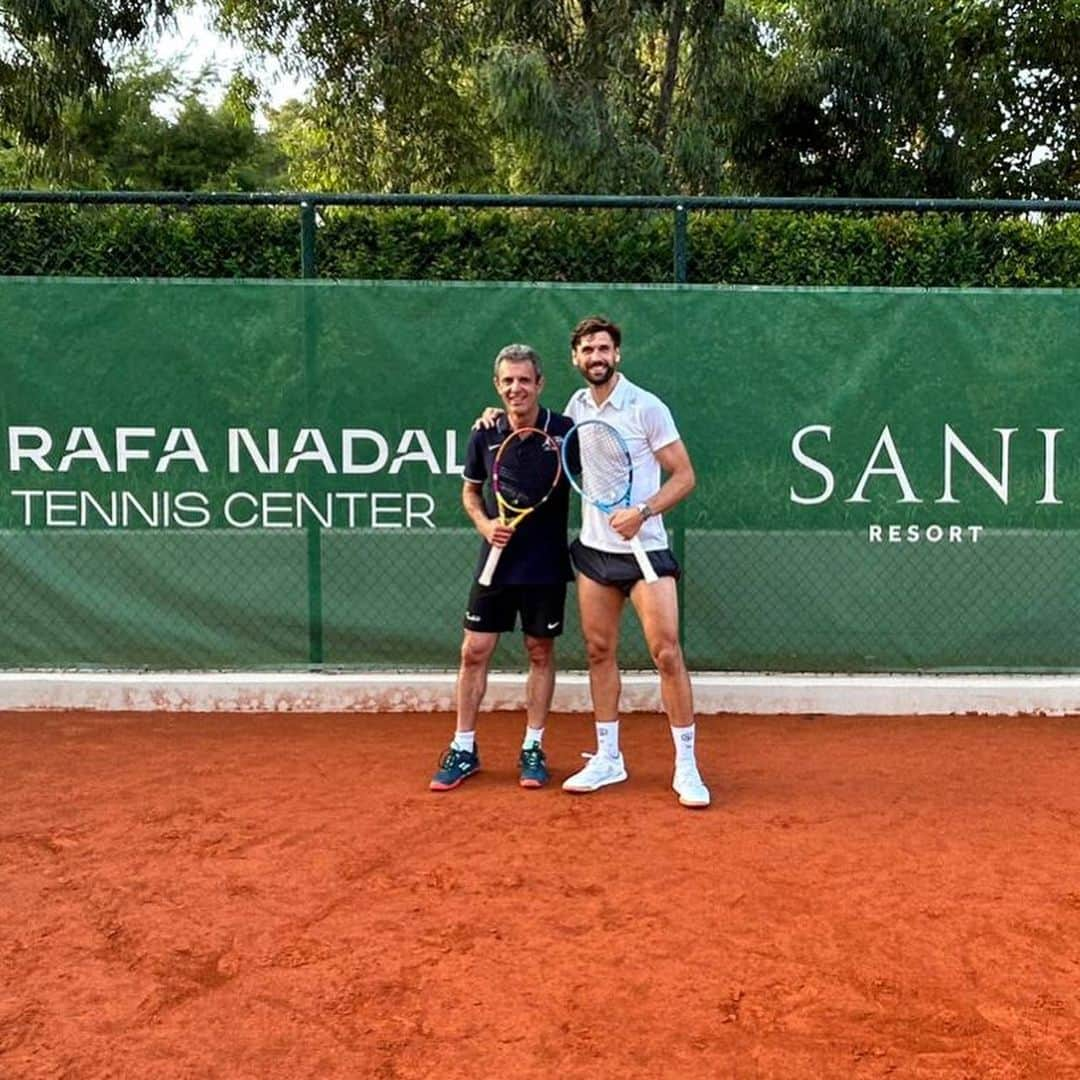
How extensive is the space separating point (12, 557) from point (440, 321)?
231 centimetres

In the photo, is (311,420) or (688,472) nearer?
(688,472)

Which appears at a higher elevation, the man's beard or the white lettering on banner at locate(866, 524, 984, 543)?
the man's beard

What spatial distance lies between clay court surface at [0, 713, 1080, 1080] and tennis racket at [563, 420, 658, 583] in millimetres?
1101

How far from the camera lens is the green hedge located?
9297 mm

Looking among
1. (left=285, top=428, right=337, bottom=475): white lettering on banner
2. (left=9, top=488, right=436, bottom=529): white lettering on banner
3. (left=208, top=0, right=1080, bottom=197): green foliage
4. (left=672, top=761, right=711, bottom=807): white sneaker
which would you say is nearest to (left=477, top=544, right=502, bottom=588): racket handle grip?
(left=672, top=761, right=711, bottom=807): white sneaker

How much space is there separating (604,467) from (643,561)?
38 cm

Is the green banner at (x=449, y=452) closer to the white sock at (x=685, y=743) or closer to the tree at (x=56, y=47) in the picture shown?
the white sock at (x=685, y=743)

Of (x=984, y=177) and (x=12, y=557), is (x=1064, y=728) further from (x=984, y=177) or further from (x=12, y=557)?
(x=984, y=177)

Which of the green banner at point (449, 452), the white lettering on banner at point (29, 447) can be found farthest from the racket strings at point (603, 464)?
the white lettering on banner at point (29, 447)

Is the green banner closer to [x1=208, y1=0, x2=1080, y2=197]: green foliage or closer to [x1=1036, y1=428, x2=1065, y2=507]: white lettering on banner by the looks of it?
[x1=1036, y1=428, x2=1065, y2=507]: white lettering on banner

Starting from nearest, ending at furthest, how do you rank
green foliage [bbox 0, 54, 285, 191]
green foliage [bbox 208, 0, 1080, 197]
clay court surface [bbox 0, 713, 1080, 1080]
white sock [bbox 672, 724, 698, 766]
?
clay court surface [bbox 0, 713, 1080, 1080], white sock [bbox 672, 724, 698, 766], green foliage [bbox 208, 0, 1080, 197], green foliage [bbox 0, 54, 285, 191]

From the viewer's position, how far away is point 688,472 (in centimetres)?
438

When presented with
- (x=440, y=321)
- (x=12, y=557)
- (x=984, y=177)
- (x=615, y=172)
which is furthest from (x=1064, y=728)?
(x=984, y=177)

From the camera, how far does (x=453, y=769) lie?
15.2 ft
